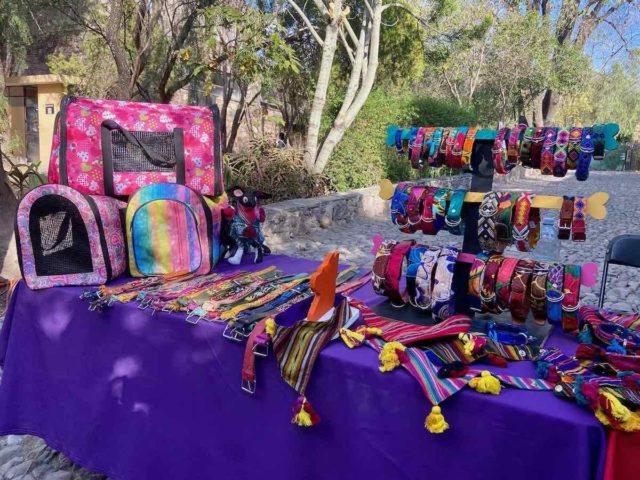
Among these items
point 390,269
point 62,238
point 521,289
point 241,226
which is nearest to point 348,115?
point 241,226

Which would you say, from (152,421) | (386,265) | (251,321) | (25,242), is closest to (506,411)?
(386,265)

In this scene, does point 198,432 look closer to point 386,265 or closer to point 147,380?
point 147,380

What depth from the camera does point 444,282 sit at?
154 cm

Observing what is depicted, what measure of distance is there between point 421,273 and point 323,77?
7517 mm

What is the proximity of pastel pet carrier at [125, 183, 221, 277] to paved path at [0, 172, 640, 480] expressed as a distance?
971 mm

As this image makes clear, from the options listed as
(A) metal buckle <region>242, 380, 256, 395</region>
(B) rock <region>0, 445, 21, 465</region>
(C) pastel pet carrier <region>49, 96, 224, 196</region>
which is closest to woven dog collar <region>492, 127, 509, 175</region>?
(A) metal buckle <region>242, 380, 256, 395</region>

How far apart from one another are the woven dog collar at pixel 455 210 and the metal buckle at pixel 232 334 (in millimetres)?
741

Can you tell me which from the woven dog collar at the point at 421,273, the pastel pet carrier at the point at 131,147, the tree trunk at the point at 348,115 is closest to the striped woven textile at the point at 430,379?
the woven dog collar at the point at 421,273

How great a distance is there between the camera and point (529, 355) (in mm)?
1398

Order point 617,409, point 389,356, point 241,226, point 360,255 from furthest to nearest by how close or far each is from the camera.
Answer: point 360,255 < point 241,226 < point 389,356 < point 617,409

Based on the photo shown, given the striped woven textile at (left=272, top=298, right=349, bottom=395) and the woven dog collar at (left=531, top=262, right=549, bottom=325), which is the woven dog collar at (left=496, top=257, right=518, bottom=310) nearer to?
the woven dog collar at (left=531, top=262, right=549, bottom=325)

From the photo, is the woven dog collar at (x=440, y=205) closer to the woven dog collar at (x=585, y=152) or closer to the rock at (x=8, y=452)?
the woven dog collar at (x=585, y=152)

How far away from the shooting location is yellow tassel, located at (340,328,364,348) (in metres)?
1.44

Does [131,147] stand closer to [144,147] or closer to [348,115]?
[144,147]
